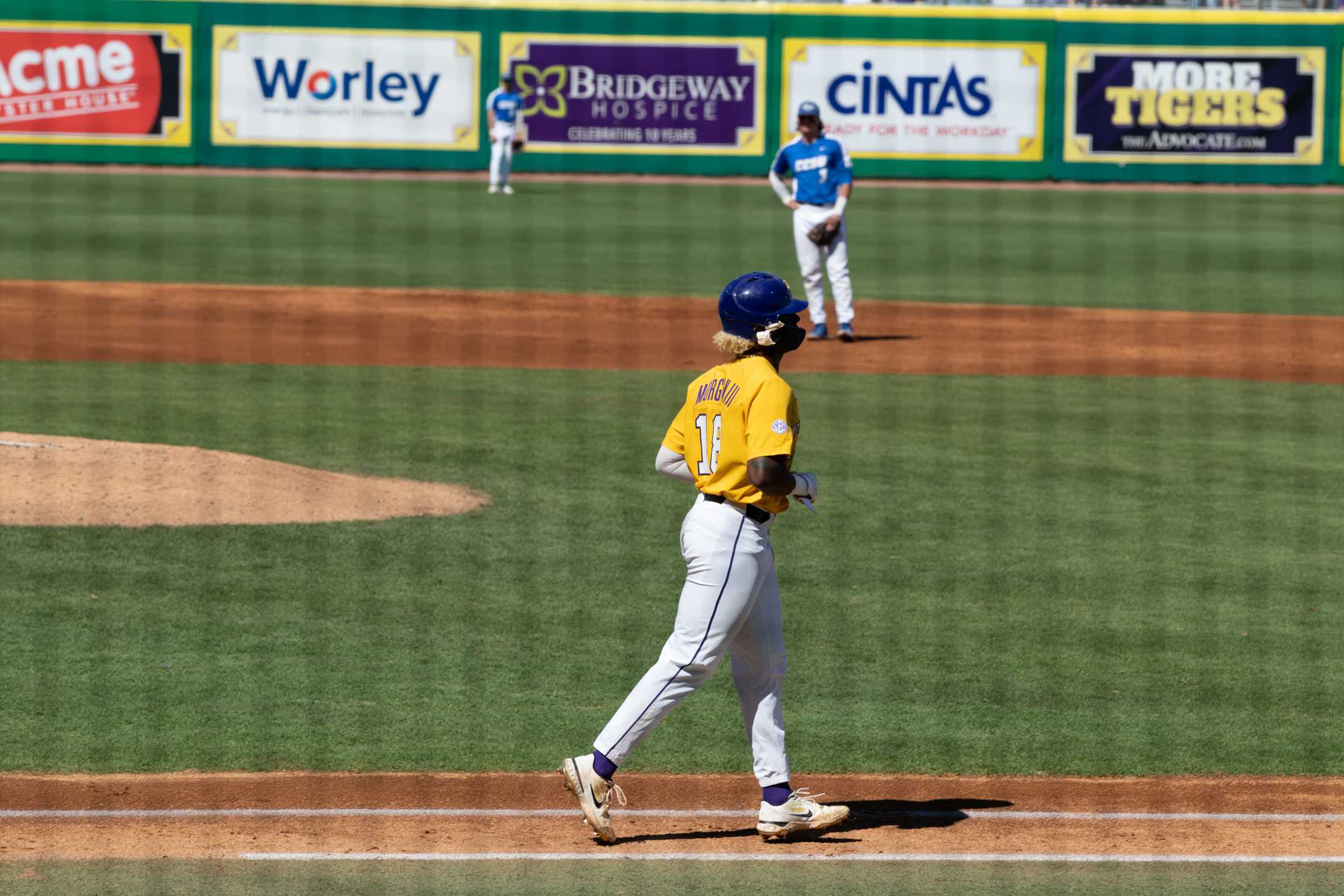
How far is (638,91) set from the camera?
1265 inches

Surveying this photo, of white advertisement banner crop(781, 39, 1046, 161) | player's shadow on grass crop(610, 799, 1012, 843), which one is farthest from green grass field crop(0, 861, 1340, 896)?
white advertisement banner crop(781, 39, 1046, 161)

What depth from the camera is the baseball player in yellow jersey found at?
17.3ft

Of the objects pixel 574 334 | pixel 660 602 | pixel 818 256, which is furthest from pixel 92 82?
pixel 660 602

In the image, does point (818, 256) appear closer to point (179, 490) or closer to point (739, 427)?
point (179, 490)

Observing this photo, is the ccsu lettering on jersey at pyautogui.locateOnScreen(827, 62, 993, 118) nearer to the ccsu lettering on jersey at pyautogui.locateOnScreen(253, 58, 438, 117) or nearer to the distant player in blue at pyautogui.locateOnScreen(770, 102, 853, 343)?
the ccsu lettering on jersey at pyautogui.locateOnScreen(253, 58, 438, 117)

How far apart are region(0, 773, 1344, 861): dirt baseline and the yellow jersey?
109 cm

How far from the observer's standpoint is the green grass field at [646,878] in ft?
16.6

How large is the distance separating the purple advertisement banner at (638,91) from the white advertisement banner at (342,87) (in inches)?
45.0

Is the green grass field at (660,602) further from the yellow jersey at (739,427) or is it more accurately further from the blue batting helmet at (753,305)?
the blue batting helmet at (753,305)

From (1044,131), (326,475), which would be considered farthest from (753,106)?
(326,475)

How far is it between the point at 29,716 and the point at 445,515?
3588 mm

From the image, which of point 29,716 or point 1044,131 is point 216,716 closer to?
point 29,716

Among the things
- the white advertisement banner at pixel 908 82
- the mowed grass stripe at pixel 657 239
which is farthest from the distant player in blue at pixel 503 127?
the white advertisement banner at pixel 908 82

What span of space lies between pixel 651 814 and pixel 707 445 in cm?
129
